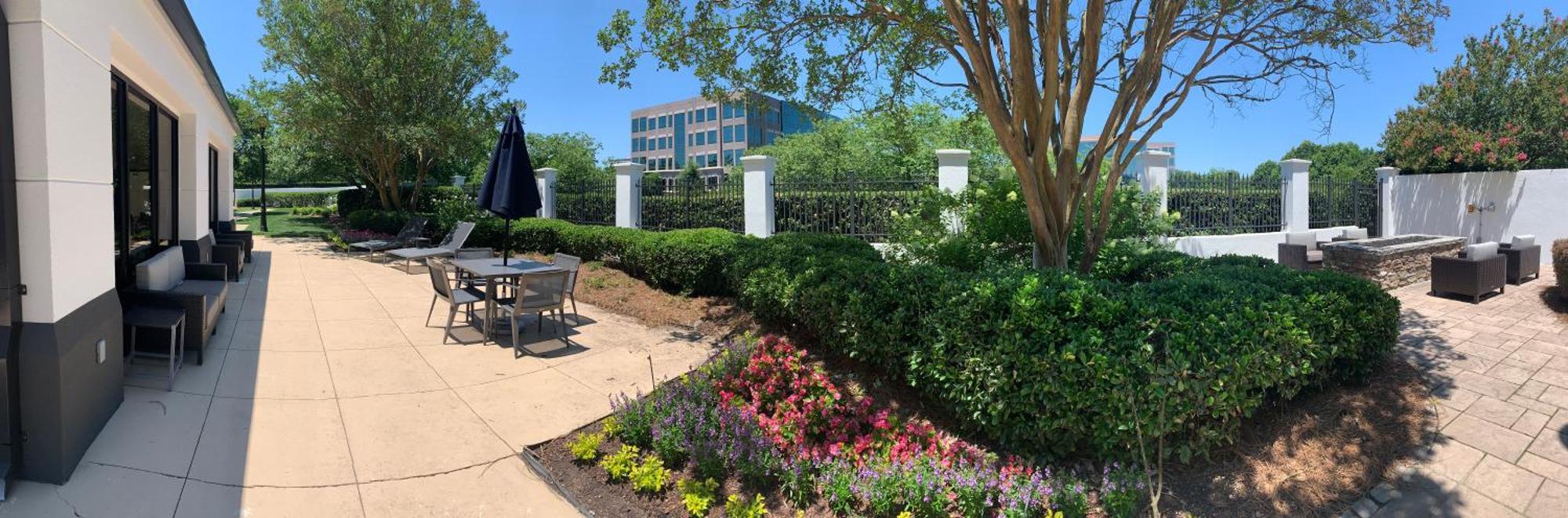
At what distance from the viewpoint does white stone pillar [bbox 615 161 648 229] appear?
13.9m

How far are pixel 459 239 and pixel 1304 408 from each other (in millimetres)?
12744

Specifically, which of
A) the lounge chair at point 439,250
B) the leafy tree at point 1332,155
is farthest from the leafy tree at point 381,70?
the leafy tree at point 1332,155

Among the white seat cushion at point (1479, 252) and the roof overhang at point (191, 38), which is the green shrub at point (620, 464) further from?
the white seat cushion at point (1479, 252)

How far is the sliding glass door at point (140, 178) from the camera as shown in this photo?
571 centimetres

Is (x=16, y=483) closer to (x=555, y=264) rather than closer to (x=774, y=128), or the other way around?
(x=555, y=264)

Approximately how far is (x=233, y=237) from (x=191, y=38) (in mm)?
5759

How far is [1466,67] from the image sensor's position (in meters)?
17.2

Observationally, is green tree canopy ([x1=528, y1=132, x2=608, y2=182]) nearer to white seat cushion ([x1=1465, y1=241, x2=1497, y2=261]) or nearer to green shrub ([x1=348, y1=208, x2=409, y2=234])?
green shrub ([x1=348, y1=208, x2=409, y2=234])

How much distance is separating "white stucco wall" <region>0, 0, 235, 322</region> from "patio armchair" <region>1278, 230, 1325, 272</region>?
13.8 metres

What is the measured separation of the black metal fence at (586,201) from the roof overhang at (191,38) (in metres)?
6.70

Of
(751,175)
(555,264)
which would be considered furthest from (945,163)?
(555,264)

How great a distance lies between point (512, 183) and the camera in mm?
7152

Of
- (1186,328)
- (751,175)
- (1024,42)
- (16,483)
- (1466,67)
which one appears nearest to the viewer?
(16,483)

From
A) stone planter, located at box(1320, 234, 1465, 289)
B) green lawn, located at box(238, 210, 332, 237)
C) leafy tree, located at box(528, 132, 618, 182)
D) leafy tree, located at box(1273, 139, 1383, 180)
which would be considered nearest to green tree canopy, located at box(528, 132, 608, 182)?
leafy tree, located at box(528, 132, 618, 182)
